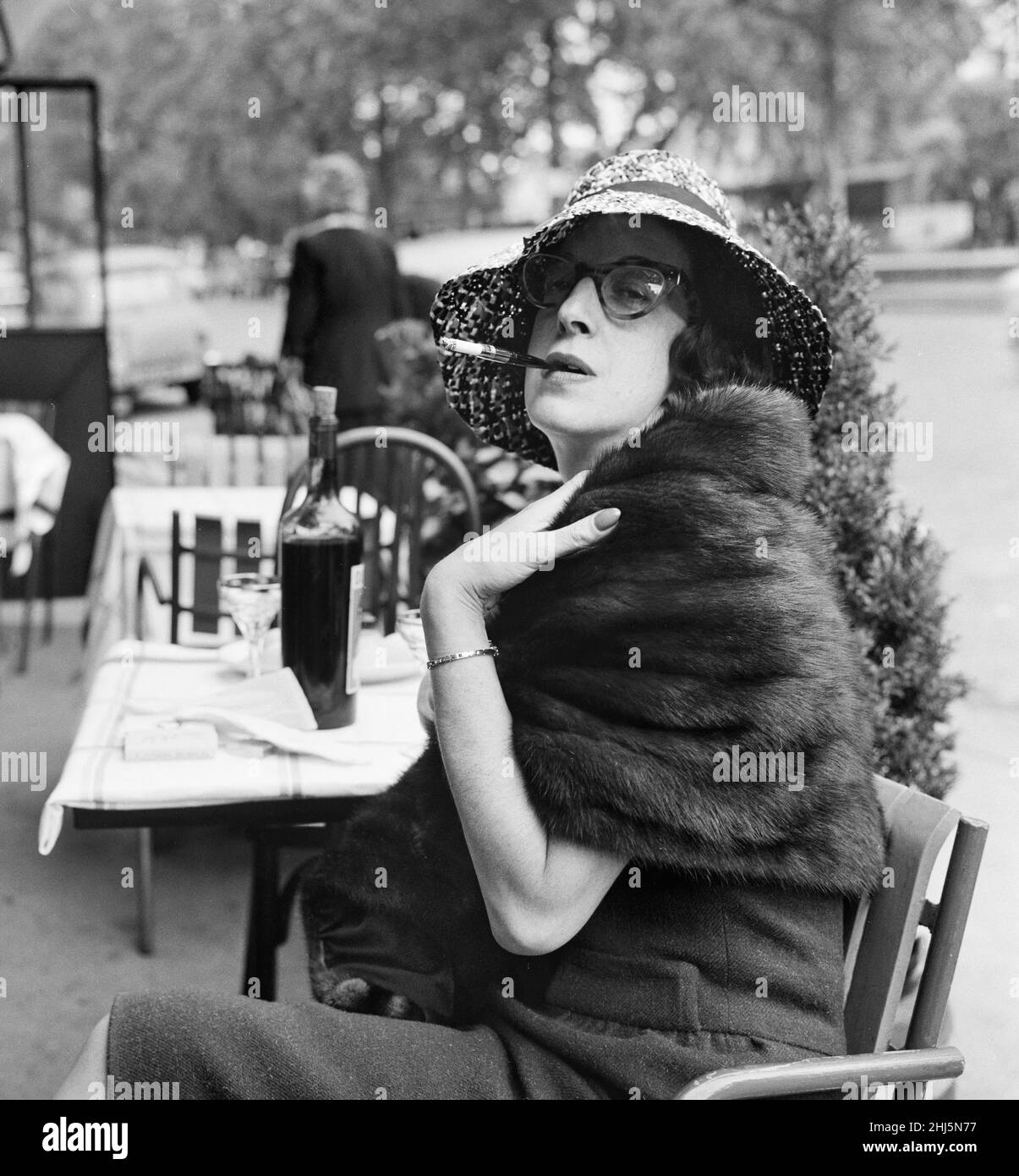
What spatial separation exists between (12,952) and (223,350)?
1844cm

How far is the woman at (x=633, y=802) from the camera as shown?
154 cm

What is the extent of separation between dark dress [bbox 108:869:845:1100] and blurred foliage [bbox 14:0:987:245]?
15.5m

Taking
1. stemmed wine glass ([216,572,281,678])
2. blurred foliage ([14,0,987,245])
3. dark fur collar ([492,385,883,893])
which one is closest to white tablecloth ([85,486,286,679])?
stemmed wine glass ([216,572,281,678])

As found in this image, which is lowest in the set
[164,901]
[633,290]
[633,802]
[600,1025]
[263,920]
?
[164,901]

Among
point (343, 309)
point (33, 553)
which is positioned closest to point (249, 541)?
point (33, 553)

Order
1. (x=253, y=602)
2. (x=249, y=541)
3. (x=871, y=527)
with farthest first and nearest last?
1. (x=249, y=541)
2. (x=871, y=527)
3. (x=253, y=602)

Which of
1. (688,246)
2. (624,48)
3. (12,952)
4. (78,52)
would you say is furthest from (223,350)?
(688,246)

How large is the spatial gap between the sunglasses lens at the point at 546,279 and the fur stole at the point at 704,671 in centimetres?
31

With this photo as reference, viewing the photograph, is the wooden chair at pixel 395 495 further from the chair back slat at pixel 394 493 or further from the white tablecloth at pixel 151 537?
the white tablecloth at pixel 151 537

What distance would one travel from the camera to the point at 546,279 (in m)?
1.96

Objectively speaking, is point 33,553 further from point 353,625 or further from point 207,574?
point 353,625

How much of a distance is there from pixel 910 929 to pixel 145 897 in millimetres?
2425
